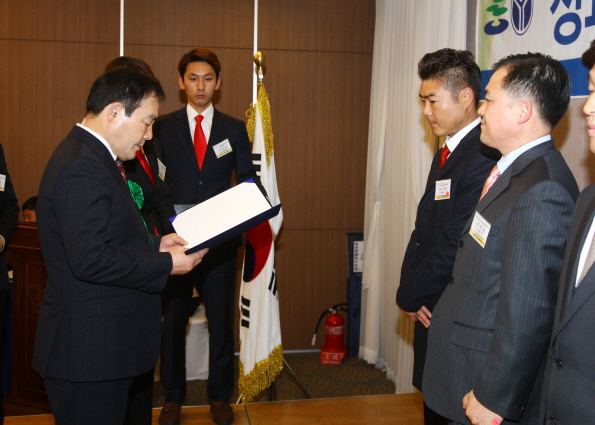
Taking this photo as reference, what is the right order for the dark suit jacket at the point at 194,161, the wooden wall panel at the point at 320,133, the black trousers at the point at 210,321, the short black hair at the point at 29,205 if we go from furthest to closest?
the wooden wall panel at the point at 320,133, the short black hair at the point at 29,205, the dark suit jacket at the point at 194,161, the black trousers at the point at 210,321

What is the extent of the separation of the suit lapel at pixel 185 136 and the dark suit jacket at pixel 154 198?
9.0 inches

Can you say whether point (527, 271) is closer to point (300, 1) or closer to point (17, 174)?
point (300, 1)

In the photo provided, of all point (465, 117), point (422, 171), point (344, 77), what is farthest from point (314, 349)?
point (465, 117)

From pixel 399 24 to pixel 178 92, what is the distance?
184cm

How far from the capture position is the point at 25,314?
335cm

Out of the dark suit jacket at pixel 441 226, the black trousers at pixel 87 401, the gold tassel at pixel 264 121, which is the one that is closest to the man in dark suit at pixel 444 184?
the dark suit jacket at pixel 441 226

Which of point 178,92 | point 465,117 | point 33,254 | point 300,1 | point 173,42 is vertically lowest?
point 33,254

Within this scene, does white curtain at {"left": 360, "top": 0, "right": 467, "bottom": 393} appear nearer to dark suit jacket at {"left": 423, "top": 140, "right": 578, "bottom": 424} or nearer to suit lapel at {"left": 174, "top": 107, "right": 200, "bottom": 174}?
suit lapel at {"left": 174, "top": 107, "right": 200, "bottom": 174}

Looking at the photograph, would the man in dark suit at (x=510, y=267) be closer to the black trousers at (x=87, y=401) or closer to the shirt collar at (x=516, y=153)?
the shirt collar at (x=516, y=153)

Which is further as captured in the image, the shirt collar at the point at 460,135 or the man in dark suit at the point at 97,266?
the shirt collar at the point at 460,135

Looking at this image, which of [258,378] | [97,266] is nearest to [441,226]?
[97,266]

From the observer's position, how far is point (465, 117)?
2.15m

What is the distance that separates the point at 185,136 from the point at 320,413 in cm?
170

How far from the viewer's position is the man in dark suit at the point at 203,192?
9.18 ft
